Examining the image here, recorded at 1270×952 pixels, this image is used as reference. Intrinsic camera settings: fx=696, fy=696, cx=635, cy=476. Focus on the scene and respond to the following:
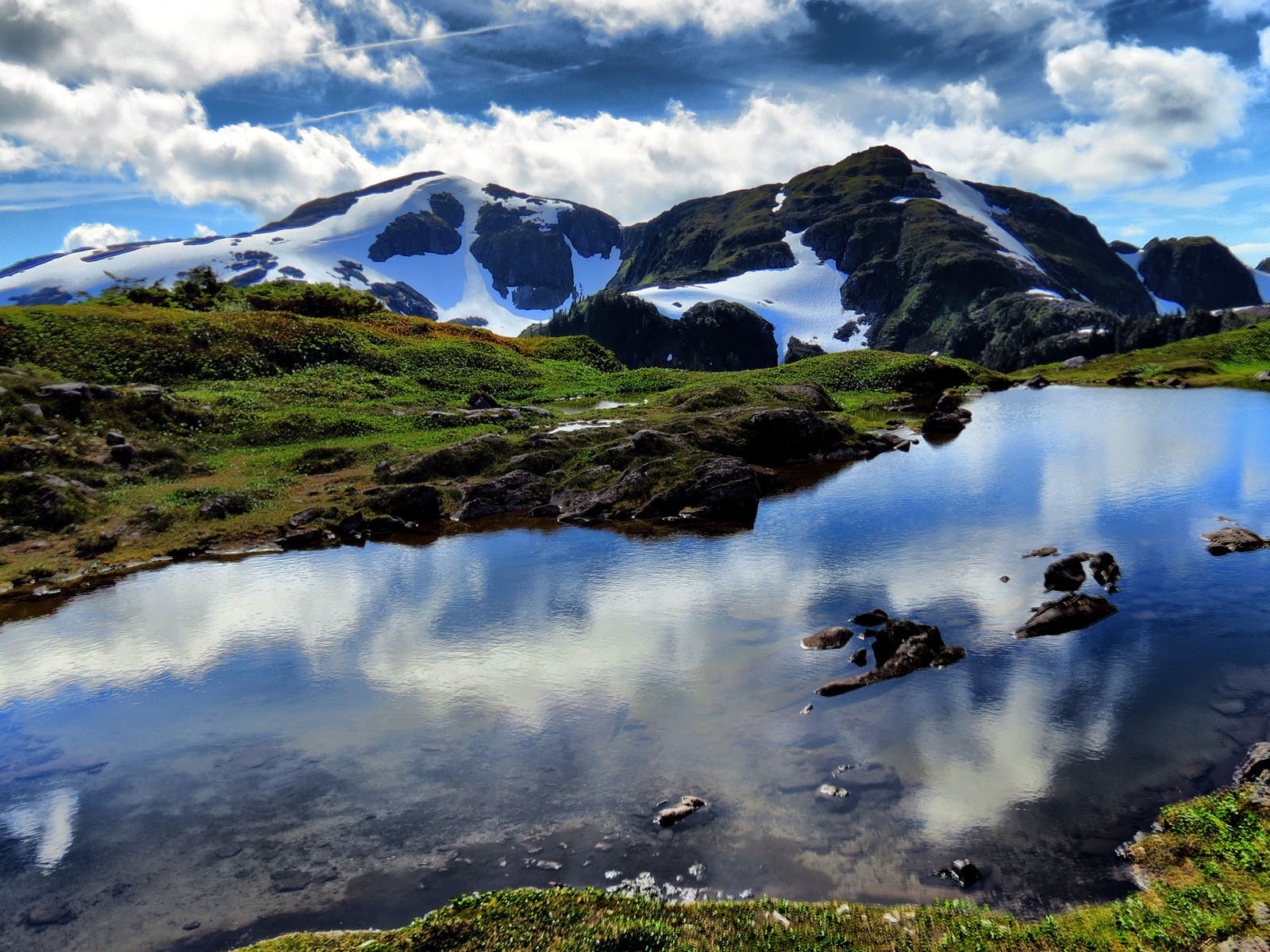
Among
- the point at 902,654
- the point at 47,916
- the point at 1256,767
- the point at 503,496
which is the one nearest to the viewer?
the point at 47,916

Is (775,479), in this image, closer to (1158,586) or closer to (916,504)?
(916,504)

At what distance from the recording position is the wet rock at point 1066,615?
73.6 ft

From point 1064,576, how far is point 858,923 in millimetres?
18959

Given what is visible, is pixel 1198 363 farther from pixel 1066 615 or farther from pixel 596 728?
pixel 596 728

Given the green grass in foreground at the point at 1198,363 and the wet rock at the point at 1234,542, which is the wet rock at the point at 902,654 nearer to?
the wet rock at the point at 1234,542

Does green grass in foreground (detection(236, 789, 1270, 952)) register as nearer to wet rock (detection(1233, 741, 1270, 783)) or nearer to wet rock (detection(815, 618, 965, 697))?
wet rock (detection(1233, 741, 1270, 783))

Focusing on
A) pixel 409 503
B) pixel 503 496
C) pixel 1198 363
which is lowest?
pixel 503 496

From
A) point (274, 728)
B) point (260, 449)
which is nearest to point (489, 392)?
point (260, 449)

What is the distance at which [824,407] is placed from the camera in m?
74.6

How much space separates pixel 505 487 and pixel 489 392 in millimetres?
42691

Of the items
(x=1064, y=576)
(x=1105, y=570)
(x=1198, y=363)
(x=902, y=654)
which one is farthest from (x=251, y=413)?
(x=1198, y=363)

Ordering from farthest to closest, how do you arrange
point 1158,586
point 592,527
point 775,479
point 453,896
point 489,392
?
point 489,392, point 775,479, point 592,527, point 1158,586, point 453,896

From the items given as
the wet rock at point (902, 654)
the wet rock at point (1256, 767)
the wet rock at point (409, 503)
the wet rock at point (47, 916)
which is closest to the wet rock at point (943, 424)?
the wet rock at point (409, 503)

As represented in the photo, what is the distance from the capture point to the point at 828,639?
22250 millimetres
